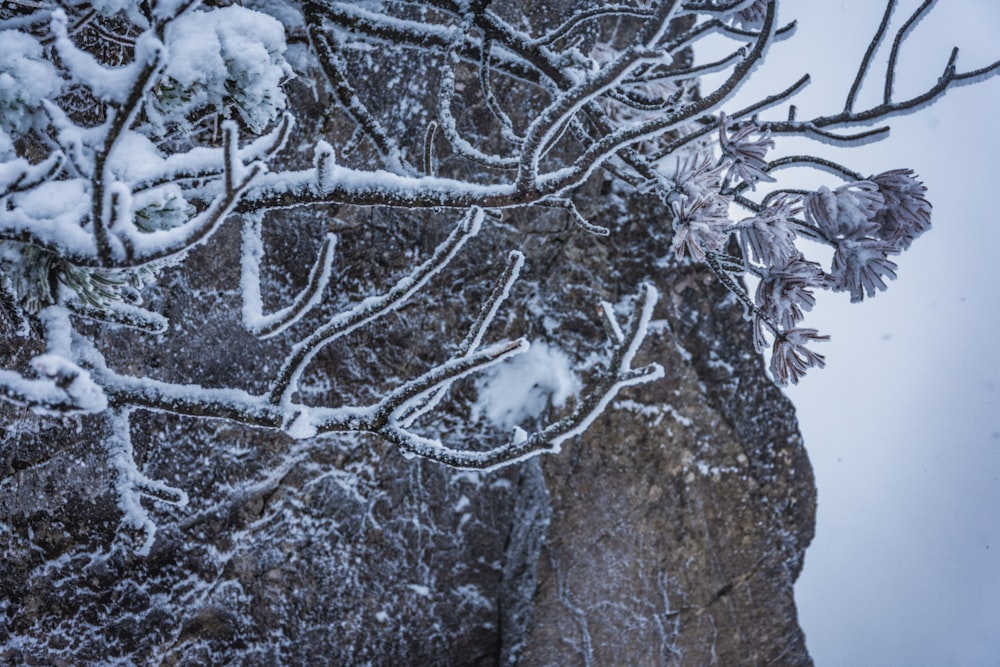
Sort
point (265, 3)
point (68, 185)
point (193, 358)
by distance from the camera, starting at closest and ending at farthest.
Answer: point (68, 185)
point (265, 3)
point (193, 358)

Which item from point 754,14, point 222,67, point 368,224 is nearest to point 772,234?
point 754,14

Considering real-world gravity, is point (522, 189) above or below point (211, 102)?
below

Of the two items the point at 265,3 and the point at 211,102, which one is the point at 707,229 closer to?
the point at 211,102

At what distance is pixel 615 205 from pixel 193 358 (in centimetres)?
158

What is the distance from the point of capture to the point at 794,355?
42.9 inches

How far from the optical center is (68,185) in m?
0.91

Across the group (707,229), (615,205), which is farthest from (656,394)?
(707,229)

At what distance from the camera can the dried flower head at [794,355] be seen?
1079mm

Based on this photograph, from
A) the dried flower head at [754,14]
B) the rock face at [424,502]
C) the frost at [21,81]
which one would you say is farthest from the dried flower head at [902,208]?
the frost at [21,81]

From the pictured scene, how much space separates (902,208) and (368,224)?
1545mm

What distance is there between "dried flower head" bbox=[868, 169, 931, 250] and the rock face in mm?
1109

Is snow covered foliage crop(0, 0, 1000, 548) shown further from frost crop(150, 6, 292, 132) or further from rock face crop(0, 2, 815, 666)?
rock face crop(0, 2, 815, 666)

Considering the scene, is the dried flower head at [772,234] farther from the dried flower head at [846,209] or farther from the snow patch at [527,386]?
the snow patch at [527,386]

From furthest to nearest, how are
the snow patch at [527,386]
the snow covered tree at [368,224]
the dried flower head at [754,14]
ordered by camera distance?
the snow patch at [527,386]
the dried flower head at [754,14]
the snow covered tree at [368,224]
